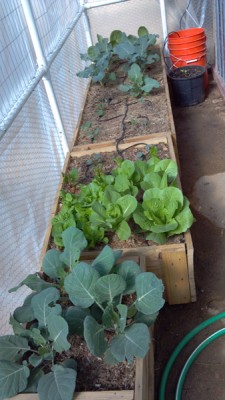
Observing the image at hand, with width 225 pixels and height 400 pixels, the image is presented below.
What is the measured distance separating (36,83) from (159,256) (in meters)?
1.29

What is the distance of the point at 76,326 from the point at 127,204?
655 millimetres

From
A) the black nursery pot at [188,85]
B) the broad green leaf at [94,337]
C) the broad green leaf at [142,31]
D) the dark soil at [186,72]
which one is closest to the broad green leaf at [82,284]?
the broad green leaf at [94,337]

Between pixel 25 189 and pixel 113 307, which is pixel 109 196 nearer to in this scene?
pixel 25 189

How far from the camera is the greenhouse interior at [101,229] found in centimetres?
135

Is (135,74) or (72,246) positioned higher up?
(72,246)

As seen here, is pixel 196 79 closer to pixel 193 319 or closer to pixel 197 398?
pixel 193 319

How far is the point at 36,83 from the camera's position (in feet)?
7.86

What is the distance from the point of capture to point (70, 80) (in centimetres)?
361

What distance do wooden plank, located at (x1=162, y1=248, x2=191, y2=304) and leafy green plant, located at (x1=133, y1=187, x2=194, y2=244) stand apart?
9cm

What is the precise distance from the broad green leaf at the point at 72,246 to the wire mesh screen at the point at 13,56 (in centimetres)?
68

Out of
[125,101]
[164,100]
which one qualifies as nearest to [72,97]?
[125,101]

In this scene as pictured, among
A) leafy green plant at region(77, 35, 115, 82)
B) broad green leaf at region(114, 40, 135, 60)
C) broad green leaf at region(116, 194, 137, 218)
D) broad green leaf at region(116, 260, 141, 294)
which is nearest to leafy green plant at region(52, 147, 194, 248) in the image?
broad green leaf at region(116, 194, 137, 218)

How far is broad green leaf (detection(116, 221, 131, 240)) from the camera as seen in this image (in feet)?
6.02

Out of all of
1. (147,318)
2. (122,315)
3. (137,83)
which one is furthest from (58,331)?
(137,83)
